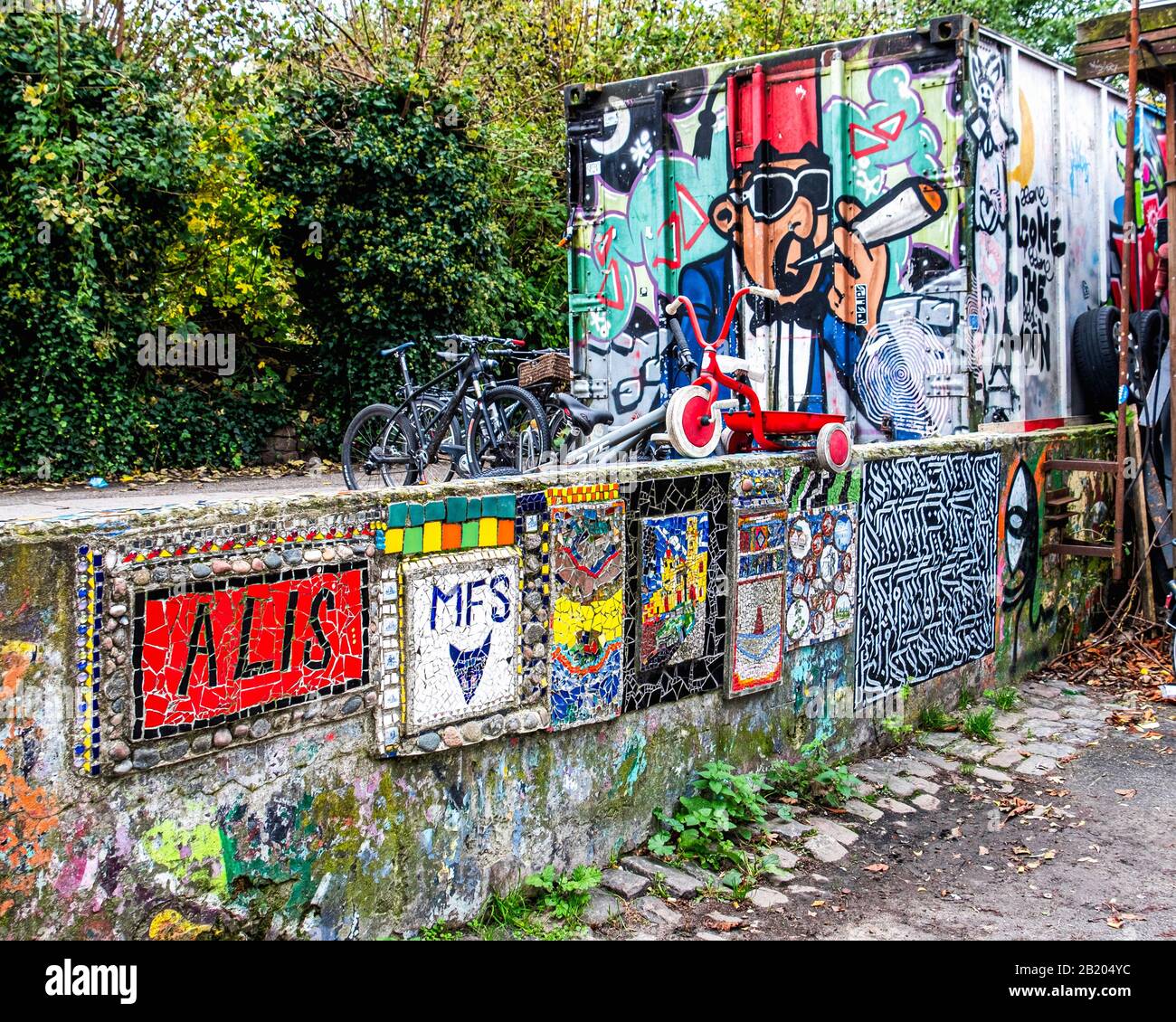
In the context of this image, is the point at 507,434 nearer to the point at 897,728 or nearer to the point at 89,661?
the point at 897,728

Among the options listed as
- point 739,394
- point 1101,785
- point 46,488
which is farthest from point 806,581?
point 46,488

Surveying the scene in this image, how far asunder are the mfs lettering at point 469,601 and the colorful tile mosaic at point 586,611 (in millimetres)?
243

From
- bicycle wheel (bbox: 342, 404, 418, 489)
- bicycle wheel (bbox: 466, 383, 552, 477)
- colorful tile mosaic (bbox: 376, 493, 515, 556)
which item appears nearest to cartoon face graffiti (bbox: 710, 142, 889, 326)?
bicycle wheel (bbox: 466, 383, 552, 477)

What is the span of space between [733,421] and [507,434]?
2076 mm

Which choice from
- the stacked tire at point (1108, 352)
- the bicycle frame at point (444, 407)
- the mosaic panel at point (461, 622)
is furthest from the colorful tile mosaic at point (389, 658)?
the stacked tire at point (1108, 352)

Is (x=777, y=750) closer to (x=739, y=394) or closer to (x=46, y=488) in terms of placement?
(x=739, y=394)

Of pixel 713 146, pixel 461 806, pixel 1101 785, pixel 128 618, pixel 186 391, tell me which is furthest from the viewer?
pixel 186 391

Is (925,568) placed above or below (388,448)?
below

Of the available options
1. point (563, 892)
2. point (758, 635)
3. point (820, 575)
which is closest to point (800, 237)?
point (820, 575)

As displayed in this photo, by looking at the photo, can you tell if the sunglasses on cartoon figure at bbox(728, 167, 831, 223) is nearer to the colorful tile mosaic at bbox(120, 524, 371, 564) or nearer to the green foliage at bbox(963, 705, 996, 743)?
the green foliage at bbox(963, 705, 996, 743)

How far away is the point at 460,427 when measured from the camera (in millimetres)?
7430

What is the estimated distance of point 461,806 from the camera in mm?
3389

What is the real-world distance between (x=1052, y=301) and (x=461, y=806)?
21.0ft

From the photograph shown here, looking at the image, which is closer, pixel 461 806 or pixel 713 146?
pixel 461 806
